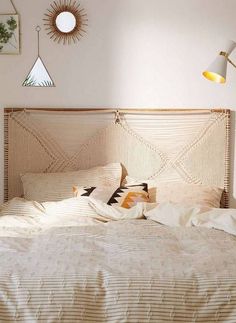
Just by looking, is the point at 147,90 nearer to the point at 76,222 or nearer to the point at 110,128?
the point at 110,128

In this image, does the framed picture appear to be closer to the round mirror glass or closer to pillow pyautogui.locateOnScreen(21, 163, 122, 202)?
the round mirror glass

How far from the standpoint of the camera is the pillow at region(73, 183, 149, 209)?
3.06 meters

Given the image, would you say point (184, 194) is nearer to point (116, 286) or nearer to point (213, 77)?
point (213, 77)

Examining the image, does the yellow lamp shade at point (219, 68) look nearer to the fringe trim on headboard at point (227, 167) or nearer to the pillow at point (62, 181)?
the fringe trim on headboard at point (227, 167)

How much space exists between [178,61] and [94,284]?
211 cm

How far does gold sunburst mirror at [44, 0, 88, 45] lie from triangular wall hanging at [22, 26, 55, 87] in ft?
0.77

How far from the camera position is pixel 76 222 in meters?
2.76

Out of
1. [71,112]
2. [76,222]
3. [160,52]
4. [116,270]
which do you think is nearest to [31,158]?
[71,112]

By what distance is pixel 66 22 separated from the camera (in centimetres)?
344

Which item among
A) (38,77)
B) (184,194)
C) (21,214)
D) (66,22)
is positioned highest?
(66,22)

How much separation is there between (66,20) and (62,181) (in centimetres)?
111

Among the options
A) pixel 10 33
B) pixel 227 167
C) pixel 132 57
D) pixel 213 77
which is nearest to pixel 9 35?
pixel 10 33

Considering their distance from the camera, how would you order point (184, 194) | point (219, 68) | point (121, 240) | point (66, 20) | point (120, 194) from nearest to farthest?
1. point (121, 240)
2. point (219, 68)
3. point (120, 194)
4. point (184, 194)
5. point (66, 20)

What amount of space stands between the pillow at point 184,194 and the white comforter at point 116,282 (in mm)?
965
